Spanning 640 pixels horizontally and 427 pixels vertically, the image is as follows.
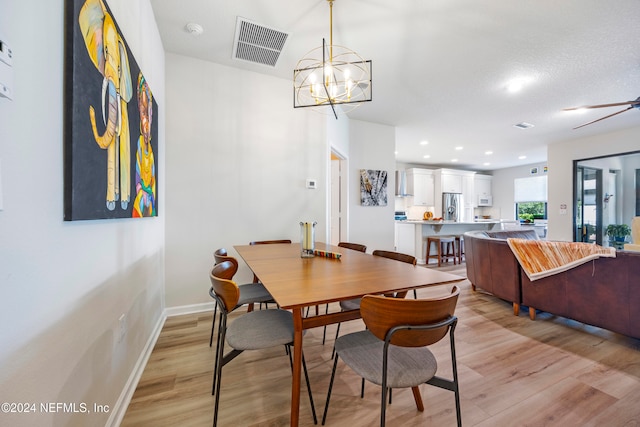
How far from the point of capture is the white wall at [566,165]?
4898mm

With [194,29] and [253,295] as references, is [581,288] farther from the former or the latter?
[194,29]

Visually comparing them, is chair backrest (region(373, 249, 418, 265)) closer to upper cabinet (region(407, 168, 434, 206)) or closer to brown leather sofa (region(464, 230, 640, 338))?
brown leather sofa (region(464, 230, 640, 338))

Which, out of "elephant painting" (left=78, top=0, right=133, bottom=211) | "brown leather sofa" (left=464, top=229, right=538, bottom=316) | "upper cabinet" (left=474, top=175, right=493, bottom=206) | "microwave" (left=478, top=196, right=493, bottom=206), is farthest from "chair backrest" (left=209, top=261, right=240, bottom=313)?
"microwave" (left=478, top=196, right=493, bottom=206)

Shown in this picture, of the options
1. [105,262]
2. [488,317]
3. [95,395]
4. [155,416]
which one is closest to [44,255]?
[105,262]

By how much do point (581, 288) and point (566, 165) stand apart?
184 inches

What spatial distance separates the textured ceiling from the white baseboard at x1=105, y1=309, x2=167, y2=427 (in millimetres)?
2748

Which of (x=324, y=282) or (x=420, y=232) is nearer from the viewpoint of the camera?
(x=324, y=282)

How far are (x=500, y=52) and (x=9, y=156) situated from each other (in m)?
3.60

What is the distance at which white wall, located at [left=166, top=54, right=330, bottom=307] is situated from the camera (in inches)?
108

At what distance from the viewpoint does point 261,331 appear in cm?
139

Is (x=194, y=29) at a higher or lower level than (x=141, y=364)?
higher

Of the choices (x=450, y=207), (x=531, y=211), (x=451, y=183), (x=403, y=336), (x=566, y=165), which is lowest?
(x=403, y=336)

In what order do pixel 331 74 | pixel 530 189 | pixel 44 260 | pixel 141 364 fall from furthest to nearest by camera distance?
pixel 530 189 < pixel 331 74 < pixel 141 364 < pixel 44 260

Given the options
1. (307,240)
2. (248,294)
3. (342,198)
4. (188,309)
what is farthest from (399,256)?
(342,198)
